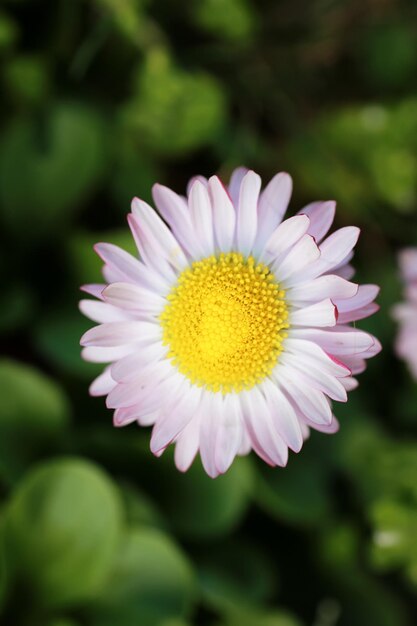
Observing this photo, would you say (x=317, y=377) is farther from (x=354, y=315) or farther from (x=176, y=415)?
(x=176, y=415)

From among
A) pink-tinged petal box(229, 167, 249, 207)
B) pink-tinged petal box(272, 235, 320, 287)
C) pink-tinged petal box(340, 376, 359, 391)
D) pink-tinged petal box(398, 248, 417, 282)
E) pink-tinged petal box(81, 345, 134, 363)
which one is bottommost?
pink-tinged petal box(81, 345, 134, 363)

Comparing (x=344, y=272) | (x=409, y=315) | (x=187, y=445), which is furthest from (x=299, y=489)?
(x=344, y=272)

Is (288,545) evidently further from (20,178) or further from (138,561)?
(20,178)

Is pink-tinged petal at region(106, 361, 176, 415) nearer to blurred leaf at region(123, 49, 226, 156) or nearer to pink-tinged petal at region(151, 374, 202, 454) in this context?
pink-tinged petal at region(151, 374, 202, 454)

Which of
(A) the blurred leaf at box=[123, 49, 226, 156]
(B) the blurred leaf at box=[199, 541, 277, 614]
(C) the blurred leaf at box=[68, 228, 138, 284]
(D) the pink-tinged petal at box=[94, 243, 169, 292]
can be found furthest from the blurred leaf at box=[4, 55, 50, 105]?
(B) the blurred leaf at box=[199, 541, 277, 614]

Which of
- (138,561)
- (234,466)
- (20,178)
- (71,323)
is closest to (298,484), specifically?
(234,466)

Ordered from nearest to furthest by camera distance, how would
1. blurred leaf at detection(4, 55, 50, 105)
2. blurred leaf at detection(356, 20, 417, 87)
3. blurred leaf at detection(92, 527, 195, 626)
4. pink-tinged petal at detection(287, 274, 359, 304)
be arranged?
1. pink-tinged petal at detection(287, 274, 359, 304)
2. blurred leaf at detection(92, 527, 195, 626)
3. blurred leaf at detection(4, 55, 50, 105)
4. blurred leaf at detection(356, 20, 417, 87)

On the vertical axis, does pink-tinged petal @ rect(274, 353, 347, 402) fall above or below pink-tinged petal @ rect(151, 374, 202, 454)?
above

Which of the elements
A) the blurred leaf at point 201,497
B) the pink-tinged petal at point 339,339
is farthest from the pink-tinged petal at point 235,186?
the blurred leaf at point 201,497
